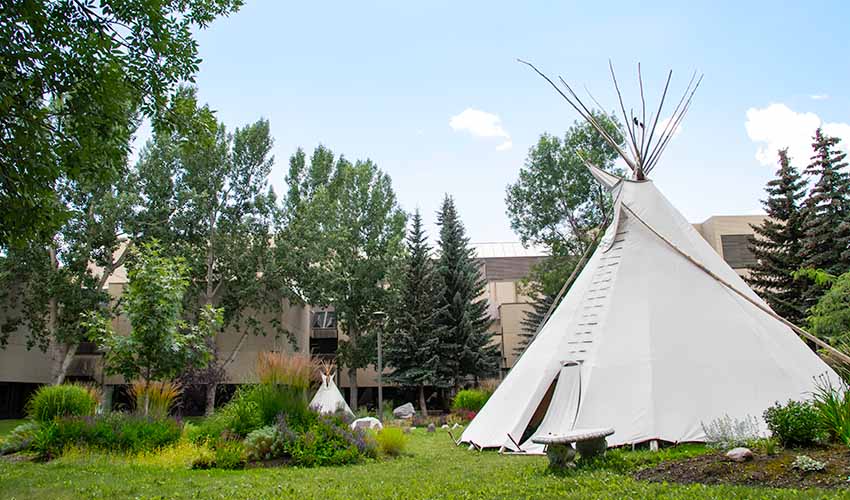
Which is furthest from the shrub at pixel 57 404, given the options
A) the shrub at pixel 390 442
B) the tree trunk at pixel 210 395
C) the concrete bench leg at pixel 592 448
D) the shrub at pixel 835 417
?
the tree trunk at pixel 210 395

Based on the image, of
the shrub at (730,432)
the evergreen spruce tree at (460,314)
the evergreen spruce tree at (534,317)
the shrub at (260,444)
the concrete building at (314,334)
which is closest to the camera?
the shrub at (730,432)

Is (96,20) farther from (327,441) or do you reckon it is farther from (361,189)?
(361,189)

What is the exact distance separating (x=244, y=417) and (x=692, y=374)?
7.41 meters

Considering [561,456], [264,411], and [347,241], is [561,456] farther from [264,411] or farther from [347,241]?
[347,241]

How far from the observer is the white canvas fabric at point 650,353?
31.3 feet

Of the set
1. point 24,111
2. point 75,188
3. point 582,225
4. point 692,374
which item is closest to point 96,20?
point 24,111

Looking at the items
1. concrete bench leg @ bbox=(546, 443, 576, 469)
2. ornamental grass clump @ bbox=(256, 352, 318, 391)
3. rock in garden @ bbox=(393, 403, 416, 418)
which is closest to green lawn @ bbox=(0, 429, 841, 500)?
concrete bench leg @ bbox=(546, 443, 576, 469)

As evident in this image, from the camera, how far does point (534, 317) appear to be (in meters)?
31.8

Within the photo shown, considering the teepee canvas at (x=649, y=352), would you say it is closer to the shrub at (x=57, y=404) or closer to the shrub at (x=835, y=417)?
the shrub at (x=835, y=417)

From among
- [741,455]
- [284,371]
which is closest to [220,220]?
[284,371]

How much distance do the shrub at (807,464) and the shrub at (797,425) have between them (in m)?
0.80

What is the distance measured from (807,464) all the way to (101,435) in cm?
1031

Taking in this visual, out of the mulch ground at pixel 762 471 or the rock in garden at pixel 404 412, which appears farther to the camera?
the rock in garden at pixel 404 412

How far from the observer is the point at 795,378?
9.99 meters
